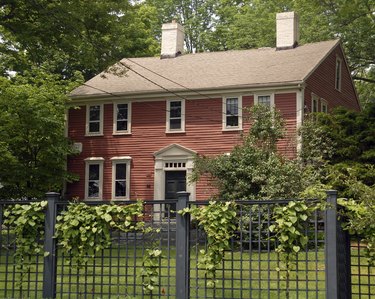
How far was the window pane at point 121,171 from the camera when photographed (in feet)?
98.9

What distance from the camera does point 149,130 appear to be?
29.9 meters

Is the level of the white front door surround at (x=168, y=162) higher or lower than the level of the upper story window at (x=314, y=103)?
lower

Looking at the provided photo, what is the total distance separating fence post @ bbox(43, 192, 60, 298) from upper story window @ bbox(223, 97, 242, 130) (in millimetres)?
20253

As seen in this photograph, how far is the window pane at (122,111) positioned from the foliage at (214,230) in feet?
74.7

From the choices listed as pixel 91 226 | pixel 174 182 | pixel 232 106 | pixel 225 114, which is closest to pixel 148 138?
pixel 174 182

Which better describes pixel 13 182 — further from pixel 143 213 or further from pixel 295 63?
pixel 143 213

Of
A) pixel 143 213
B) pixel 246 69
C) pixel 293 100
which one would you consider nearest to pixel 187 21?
pixel 246 69

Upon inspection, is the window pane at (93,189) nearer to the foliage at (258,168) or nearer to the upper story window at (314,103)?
the foliage at (258,168)

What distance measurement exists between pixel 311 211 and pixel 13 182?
69.0 ft

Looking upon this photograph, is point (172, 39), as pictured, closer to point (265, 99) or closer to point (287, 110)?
point (265, 99)

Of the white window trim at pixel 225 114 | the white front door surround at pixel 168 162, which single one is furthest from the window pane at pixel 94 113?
the white window trim at pixel 225 114

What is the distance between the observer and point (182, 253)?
788 centimetres

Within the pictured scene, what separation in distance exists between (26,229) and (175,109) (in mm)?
21264

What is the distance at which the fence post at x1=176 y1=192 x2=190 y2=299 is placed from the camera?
25.7 feet
